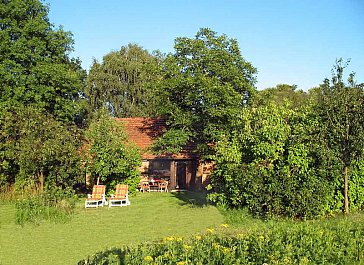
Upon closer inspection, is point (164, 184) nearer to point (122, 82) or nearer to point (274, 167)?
point (274, 167)

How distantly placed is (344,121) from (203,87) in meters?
10.3

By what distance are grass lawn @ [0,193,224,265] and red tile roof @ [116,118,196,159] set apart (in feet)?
31.4

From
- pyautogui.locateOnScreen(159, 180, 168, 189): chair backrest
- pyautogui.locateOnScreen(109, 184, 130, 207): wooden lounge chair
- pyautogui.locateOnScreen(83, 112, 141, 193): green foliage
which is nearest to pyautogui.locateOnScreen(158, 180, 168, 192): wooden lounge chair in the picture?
pyautogui.locateOnScreen(159, 180, 168, 189): chair backrest

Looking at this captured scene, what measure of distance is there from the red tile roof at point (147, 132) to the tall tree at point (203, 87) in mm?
2475

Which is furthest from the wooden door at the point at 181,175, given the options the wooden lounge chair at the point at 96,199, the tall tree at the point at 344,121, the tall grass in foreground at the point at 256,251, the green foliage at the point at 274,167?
the tall grass in foreground at the point at 256,251

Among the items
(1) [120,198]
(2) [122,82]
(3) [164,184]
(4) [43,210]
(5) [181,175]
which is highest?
(2) [122,82]

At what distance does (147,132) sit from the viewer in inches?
1128

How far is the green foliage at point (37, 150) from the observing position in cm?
1802

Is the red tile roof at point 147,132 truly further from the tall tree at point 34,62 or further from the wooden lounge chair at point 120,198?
the wooden lounge chair at point 120,198

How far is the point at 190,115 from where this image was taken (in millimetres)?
23203

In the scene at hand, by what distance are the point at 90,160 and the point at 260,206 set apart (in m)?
10.2

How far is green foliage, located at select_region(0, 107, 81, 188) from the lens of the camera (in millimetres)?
18016

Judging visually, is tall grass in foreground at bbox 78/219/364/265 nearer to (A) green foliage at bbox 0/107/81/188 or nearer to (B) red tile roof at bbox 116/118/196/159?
(A) green foliage at bbox 0/107/81/188

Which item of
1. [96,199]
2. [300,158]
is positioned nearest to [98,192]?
[96,199]
